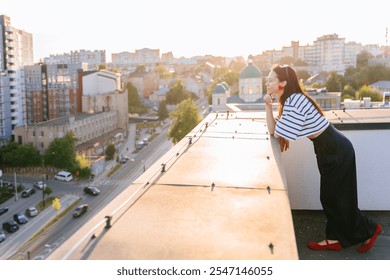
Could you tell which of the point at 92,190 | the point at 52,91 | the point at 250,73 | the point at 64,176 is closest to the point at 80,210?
the point at 92,190

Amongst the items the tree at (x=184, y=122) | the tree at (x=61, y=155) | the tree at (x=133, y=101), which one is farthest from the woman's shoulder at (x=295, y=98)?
the tree at (x=133, y=101)

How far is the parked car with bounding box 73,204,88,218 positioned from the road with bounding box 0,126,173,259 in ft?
0.20

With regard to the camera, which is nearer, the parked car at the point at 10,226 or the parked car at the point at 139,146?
the parked car at the point at 10,226

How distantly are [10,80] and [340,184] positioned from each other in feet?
34.9

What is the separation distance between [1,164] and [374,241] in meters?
9.19

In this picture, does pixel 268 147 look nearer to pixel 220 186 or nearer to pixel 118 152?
pixel 220 186

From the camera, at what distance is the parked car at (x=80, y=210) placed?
6.72 m

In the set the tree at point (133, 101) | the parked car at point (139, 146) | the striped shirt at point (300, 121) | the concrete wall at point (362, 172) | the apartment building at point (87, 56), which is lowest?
the parked car at point (139, 146)

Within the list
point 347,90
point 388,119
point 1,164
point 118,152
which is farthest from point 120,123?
point 388,119

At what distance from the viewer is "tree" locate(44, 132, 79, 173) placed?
8.99 metres

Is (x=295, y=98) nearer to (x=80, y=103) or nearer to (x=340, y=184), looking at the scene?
(x=340, y=184)

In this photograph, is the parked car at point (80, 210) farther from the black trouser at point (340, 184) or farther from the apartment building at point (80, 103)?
the black trouser at point (340, 184)

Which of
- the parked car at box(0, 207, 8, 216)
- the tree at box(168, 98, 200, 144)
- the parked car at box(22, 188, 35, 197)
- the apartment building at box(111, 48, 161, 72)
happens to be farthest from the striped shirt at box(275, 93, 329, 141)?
the apartment building at box(111, 48, 161, 72)

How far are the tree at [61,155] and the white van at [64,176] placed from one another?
15cm
